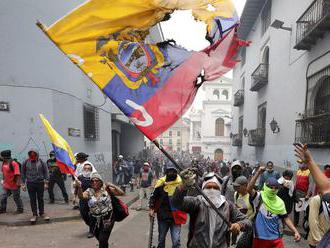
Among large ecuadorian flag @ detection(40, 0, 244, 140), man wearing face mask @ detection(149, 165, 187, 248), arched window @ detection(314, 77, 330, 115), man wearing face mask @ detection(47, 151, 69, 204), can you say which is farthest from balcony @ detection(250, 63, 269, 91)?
large ecuadorian flag @ detection(40, 0, 244, 140)

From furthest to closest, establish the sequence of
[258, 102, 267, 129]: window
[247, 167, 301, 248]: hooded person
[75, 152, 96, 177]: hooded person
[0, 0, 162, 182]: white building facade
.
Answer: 1. [258, 102, 267, 129]: window
2. [0, 0, 162, 182]: white building facade
3. [75, 152, 96, 177]: hooded person
4. [247, 167, 301, 248]: hooded person

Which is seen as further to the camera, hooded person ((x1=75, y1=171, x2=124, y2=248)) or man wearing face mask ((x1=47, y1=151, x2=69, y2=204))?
man wearing face mask ((x1=47, y1=151, x2=69, y2=204))

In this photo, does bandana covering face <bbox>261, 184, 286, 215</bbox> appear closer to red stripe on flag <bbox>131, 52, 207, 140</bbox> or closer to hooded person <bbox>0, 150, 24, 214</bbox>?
red stripe on flag <bbox>131, 52, 207, 140</bbox>

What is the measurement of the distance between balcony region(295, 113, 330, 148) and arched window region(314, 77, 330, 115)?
15.4 inches

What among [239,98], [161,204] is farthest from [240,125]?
[161,204]

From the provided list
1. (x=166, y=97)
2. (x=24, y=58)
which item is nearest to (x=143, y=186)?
(x=24, y=58)

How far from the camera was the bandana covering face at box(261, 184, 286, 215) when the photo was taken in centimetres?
340

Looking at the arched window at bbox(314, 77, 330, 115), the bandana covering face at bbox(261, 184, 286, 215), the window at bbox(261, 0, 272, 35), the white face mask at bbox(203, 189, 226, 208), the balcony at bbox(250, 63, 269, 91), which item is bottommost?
the bandana covering face at bbox(261, 184, 286, 215)

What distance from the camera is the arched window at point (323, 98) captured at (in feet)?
25.5

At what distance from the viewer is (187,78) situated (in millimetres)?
2988

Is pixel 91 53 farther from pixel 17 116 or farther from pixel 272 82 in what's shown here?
pixel 272 82

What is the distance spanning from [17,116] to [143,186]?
455 cm

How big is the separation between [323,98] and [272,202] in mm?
5986

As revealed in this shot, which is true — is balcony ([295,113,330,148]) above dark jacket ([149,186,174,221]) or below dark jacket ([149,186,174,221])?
above
